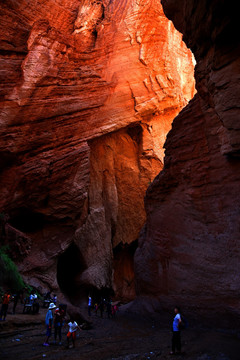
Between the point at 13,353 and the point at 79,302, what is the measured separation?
42.8 ft

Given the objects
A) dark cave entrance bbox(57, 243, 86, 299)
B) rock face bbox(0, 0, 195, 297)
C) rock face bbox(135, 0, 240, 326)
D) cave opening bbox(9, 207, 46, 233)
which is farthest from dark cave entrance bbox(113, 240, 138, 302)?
rock face bbox(135, 0, 240, 326)

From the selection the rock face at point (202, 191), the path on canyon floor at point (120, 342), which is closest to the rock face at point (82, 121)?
the rock face at point (202, 191)

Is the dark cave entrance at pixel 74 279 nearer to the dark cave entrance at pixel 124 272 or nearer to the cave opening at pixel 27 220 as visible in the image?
the cave opening at pixel 27 220

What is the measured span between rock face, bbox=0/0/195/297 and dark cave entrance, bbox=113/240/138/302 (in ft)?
1.39

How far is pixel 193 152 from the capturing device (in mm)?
11641

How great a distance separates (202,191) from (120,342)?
6.06 meters

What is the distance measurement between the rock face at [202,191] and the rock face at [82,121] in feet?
23.9

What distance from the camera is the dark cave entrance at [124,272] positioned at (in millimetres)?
25516

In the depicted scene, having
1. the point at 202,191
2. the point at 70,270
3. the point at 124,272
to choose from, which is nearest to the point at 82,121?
the point at 70,270

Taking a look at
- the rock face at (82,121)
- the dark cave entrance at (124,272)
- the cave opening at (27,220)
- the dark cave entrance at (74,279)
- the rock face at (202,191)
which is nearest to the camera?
the rock face at (202,191)

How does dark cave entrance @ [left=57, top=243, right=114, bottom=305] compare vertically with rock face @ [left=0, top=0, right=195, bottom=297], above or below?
below

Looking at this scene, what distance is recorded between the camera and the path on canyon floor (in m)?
7.12

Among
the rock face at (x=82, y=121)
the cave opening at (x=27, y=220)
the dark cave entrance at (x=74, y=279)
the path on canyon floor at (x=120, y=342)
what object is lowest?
the path on canyon floor at (x=120, y=342)

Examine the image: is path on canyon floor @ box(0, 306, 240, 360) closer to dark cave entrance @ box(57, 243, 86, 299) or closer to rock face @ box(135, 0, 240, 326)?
rock face @ box(135, 0, 240, 326)
